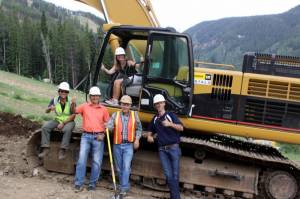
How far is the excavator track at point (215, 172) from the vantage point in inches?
334

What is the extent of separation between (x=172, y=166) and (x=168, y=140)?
497 millimetres

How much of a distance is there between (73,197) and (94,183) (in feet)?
2.20

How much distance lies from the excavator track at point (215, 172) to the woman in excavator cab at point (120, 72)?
1.14 meters

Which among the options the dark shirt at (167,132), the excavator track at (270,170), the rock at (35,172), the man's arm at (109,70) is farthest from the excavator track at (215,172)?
the man's arm at (109,70)

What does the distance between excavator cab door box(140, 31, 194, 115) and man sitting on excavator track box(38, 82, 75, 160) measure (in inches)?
60.9

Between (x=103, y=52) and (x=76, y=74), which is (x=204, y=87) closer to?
(x=103, y=52)

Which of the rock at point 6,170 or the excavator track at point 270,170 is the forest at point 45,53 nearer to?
the rock at point 6,170

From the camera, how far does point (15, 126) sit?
1284 cm

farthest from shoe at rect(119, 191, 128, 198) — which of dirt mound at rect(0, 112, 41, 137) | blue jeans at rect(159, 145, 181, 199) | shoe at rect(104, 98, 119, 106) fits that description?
dirt mound at rect(0, 112, 41, 137)

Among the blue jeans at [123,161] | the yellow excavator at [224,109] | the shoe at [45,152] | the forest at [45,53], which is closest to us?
the blue jeans at [123,161]

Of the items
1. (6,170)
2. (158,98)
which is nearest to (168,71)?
(158,98)

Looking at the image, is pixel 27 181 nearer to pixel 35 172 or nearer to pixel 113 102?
pixel 35 172

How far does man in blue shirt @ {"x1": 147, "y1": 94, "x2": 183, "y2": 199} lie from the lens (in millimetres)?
8047

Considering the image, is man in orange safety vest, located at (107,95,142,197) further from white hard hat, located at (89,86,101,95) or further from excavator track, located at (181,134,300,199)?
excavator track, located at (181,134,300,199)
